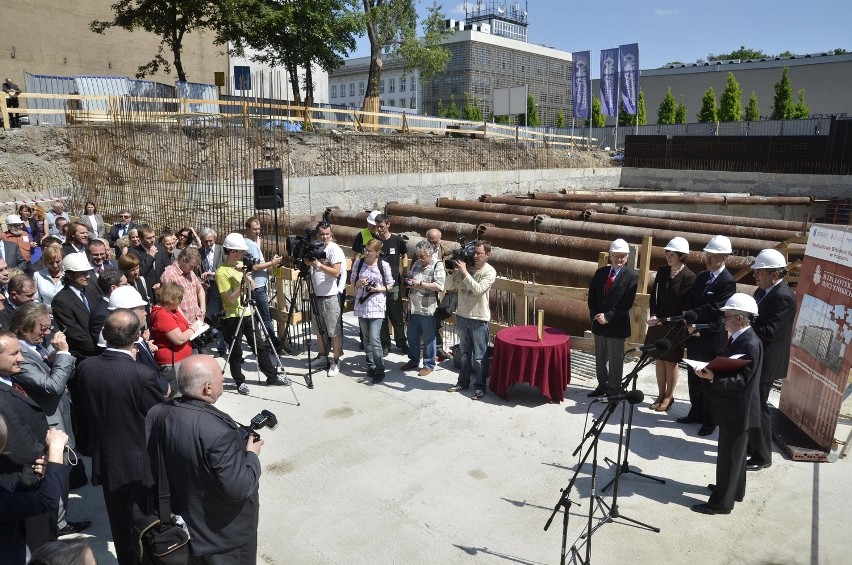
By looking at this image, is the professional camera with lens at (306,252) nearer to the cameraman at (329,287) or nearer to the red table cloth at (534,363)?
the cameraman at (329,287)

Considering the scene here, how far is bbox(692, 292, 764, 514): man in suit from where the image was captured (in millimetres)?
4359

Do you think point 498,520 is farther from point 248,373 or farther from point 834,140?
point 834,140

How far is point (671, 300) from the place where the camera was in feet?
20.0

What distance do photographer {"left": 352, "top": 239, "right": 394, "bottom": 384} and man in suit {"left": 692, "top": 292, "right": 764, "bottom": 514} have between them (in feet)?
12.0

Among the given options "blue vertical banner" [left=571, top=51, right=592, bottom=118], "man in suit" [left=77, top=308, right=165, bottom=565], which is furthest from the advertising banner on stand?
"blue vertical banner" [left=571, top=51, right=592, bottom=118]

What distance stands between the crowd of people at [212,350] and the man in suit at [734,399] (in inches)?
0.4

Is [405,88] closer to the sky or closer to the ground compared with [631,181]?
closer to the sky

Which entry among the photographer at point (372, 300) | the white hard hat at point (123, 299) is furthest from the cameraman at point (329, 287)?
the white hard hat at point (123, 299)

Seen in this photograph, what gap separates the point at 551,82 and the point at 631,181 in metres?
59.8

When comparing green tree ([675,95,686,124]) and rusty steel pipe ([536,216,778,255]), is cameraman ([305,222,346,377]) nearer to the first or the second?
rusty steel pipe ([536,216,778,255])

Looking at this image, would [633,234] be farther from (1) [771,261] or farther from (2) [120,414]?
(2) [120,414]

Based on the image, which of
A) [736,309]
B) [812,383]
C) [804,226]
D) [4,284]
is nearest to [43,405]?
[4,284]

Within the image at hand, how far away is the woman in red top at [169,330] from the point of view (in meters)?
5.18

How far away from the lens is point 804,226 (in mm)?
10734
